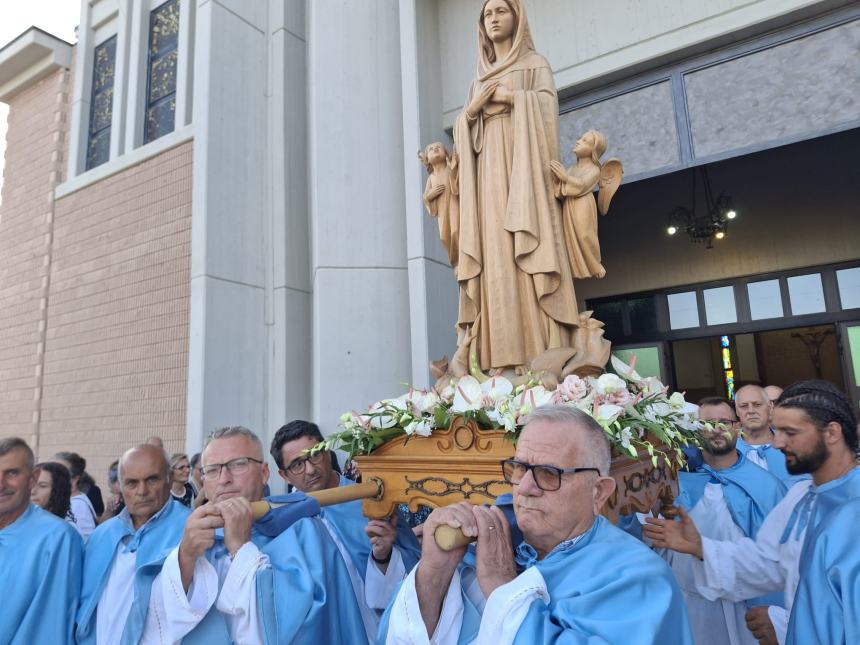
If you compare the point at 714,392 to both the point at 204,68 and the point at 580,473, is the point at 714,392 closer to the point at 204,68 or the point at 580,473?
the point at 204,68

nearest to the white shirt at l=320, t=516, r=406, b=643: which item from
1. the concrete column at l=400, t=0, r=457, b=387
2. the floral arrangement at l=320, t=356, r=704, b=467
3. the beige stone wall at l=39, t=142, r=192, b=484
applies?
the floral arrangement at l=320, t=356, r=704, b=467

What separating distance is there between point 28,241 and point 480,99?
9.64 m

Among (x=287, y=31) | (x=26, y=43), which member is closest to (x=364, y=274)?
(x=287, y=31)

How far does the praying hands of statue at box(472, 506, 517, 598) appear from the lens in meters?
1.63

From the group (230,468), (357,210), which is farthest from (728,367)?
(230,468)

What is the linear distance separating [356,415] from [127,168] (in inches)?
302

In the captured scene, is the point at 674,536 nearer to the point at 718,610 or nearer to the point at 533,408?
the point at 533,408

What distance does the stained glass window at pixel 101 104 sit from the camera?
9.86 meters

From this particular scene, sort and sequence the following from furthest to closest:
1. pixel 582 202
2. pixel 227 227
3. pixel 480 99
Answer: pixel 227 227, pixel 480 99, pixel 582 202

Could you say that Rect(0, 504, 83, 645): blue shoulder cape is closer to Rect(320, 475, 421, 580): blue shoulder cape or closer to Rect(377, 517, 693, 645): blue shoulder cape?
Rect(320, 475, 421, 580): blue shoulder cape

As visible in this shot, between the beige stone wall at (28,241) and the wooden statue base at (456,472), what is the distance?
8.79 m

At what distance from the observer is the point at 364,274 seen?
694 centimetres

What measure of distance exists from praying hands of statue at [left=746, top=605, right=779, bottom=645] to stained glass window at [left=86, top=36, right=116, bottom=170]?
10.2m

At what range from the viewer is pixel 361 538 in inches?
116
